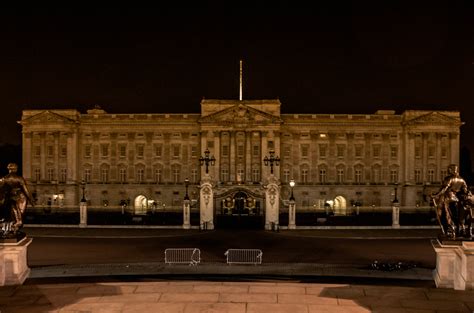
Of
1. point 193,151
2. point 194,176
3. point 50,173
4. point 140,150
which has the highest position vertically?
point 140,150

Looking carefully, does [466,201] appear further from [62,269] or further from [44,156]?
[44,156]

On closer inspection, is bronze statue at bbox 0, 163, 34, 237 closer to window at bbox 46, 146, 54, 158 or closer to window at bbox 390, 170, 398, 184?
window at bbox 46, 146, 54, 158

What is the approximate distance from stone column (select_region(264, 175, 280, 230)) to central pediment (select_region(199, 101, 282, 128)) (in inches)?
1250

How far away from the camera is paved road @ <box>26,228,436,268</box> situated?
25922 mm

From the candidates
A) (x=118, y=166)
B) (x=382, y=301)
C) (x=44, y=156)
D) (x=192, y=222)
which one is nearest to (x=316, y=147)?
(x=118, y=166)

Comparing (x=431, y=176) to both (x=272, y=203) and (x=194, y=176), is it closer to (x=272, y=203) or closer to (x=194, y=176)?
(x=194, y=176)

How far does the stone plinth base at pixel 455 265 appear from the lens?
1319 cm

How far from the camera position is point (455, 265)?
13922 millimetres

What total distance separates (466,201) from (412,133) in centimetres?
6036

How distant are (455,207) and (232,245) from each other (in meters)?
18.8

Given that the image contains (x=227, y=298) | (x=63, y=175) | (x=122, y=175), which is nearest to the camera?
(x=227, y=298)

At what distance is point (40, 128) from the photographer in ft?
235

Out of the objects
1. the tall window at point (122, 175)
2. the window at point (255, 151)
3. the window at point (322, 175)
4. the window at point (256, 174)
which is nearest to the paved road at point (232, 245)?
the window at point (256, 174)

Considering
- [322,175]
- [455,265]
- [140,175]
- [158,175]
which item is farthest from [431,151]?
[455,265]
